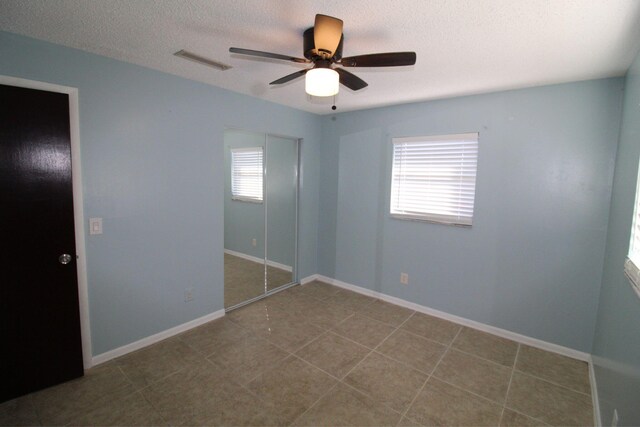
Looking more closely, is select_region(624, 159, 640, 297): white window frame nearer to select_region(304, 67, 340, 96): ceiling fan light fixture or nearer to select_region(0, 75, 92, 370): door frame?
select_region(304, 67, 340, 96): ceiling fan light fixture

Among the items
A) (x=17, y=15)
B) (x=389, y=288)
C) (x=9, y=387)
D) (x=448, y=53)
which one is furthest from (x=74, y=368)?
(x=448, y=53)

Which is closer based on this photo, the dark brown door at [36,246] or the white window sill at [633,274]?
the white window sill at [633,274]

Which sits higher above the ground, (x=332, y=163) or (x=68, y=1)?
(x=68, y=1)

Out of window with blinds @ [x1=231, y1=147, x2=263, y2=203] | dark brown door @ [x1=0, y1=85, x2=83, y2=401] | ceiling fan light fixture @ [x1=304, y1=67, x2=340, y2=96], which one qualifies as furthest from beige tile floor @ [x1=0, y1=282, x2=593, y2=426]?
ceiling fan light fixture @ [x1=304, y1=67, x2=340, y2=96]

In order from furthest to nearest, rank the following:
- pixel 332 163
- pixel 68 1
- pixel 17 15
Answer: pixel 332 163
pixel 17 15
pixel 68 1

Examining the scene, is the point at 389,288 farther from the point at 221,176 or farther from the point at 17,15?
the point at 17,15

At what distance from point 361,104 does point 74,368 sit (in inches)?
145

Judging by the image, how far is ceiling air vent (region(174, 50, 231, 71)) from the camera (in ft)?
7.31

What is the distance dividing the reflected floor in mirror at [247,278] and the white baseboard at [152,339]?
563 millimetres

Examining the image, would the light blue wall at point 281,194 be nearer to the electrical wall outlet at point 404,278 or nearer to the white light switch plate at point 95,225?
the electrical wall outlet at point 404,278

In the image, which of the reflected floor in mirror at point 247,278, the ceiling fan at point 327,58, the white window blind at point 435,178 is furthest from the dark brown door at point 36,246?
the white window blind at point 435,178

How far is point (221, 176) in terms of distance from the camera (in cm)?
316

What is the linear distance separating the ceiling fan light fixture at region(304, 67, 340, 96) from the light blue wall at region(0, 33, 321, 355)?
1690mm

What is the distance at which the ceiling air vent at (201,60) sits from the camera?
2.23 m
